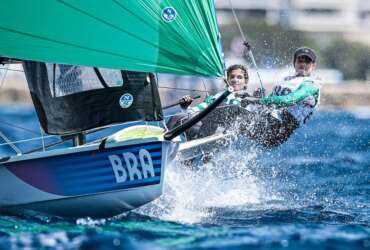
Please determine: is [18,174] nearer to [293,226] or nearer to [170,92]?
[293,226]

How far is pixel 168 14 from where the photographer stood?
6.64m

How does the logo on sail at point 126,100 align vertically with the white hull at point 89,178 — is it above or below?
above

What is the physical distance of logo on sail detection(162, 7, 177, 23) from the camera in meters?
6.64

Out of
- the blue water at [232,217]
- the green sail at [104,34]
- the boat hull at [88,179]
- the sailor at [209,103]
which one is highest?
the green sail at [104,34]

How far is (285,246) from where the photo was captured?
555 centimetres

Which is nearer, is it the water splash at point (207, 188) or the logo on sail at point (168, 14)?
the logo on sail at point (168, 14)

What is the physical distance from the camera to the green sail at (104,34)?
6629 mm

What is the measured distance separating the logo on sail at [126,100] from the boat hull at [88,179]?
0.47 metres

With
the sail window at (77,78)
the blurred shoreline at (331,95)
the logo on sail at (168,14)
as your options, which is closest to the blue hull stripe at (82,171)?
the sail window at (77,78)

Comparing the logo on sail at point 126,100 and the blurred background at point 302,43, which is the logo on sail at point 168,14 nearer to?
the logo on sail at point 126,100

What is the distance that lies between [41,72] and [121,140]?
930 millimetres

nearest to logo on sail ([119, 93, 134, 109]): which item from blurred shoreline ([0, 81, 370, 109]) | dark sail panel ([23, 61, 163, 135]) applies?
dark sail panel ([23, 61, 163, 135])

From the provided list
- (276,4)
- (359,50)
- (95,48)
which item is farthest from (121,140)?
(276,4)

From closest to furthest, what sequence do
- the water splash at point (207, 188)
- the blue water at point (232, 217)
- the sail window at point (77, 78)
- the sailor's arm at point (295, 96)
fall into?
1. the blue water at point (232, 217)
2. the water splash at point (207, 188)
3. the sail window at point (77, 78)
4. the sailor's arm at point (295, 96)
